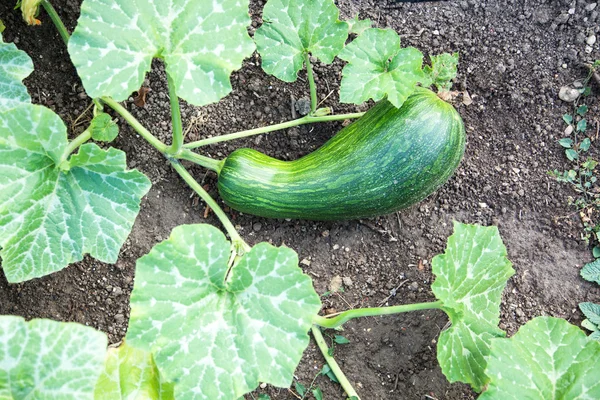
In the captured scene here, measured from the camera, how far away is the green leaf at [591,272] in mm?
3568

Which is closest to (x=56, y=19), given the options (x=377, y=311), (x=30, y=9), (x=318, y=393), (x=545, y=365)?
(x=30, y=9)

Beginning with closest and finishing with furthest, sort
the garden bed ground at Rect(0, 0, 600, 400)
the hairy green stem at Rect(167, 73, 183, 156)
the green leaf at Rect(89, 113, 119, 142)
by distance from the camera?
the hairy green stem at Rect(167, 73, 183, 156) < the green leaf at Rect(89, 113, 119, 142) < the garden bed ground at Rect(0, 0, 600, 400)

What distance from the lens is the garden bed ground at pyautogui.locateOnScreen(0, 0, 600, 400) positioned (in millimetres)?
3395

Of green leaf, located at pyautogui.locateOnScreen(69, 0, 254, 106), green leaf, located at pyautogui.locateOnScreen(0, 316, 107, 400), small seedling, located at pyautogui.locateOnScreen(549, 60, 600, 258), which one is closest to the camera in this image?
green leaf, located at pyautogui.locateOnScreen(0, 316, 107, 400)

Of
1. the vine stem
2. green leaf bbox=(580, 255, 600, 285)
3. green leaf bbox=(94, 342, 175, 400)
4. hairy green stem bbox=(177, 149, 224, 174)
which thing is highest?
hairy green stem bbox=(177, 149, 224, 174)

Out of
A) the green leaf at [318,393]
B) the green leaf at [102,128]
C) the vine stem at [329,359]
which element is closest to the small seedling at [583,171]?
the vine stem at [329,359]

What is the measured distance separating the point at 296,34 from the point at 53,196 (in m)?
1.43

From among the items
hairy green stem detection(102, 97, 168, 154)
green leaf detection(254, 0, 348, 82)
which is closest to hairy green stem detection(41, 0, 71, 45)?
hairy green stem detection(102, 97, 168, 154)

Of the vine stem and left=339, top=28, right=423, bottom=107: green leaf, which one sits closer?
left=339, top=28, right=423, bottom=107: green leaf

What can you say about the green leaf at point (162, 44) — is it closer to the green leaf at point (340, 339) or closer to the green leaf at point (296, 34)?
the green leaf at point (296, 34)

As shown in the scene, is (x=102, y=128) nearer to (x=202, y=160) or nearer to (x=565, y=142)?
(x=202, y=160)

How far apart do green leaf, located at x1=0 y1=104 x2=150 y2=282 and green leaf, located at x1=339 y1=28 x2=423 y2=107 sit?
1.14m

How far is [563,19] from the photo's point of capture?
3609 millimetres

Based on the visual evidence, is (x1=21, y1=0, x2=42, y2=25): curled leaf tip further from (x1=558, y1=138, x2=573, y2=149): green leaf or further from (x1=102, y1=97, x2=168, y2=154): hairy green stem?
(x1=558, y1=138, x2=573, y2=149): green leaf
